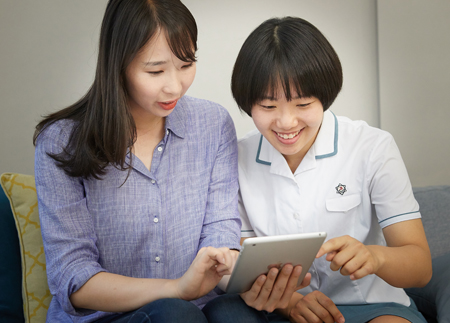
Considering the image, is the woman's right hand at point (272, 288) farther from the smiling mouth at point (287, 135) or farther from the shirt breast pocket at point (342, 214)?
the smiling mouth at point (287, 135)

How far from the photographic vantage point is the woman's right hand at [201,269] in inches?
39.8

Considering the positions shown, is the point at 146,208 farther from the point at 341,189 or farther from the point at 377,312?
the point at 377,312

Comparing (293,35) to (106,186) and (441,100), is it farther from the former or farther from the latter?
(441,100)

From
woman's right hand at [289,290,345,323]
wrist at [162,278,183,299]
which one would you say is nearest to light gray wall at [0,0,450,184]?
woman's right hand at [289,290,345,323]

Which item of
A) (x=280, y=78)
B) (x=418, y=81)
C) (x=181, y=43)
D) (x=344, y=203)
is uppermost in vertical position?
(x=181, y=43)

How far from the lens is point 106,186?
1.17 metres

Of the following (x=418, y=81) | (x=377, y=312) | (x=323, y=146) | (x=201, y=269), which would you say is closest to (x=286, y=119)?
(x=323, y=146)

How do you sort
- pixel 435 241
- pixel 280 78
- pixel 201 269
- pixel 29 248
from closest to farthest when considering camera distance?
pixel 201 269 < pixel 280 78 < pixel 29 248 < pixel 435 241

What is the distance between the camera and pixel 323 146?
1294mm

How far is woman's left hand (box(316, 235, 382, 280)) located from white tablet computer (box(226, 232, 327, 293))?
0.05m

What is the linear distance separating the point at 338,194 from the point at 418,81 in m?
1.17

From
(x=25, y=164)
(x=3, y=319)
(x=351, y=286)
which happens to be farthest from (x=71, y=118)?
(x=25, y=164)

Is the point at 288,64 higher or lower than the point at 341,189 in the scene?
higher

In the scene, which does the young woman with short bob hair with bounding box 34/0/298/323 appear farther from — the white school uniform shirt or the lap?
the lap
